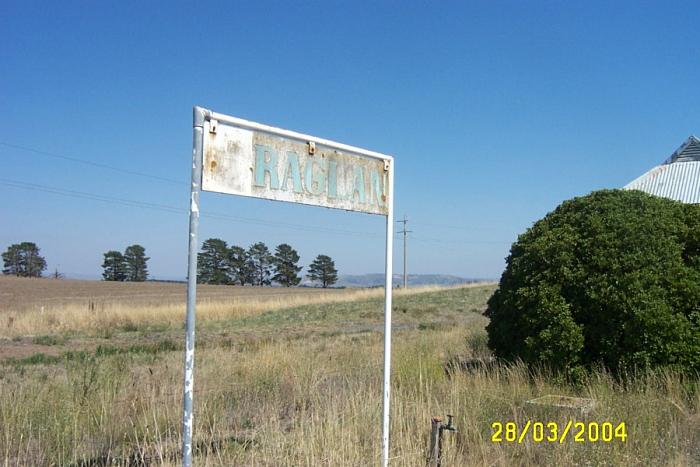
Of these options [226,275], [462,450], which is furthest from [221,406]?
[226,275]

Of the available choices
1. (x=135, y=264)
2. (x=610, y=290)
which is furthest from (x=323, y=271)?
(x=610, y=290)

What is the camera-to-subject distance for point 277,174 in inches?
144

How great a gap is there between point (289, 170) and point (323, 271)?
92.0 metres

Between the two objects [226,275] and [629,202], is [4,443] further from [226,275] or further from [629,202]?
[226,275]

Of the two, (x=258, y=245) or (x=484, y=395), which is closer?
(x=484, y=395)

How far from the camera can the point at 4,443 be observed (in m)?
5.02

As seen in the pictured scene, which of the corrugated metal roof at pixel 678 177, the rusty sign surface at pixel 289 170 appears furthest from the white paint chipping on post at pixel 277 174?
the corrugated metal roof at pixel 678 177

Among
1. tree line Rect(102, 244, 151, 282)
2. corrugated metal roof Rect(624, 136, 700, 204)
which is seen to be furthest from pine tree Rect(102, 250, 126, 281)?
corrugated metal roof Rect(624, 136, 700, 204)

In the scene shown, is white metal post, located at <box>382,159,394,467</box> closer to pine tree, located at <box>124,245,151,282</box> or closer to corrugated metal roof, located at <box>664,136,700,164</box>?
corrugated metal roof, located at <box>664,136,700,164</box>

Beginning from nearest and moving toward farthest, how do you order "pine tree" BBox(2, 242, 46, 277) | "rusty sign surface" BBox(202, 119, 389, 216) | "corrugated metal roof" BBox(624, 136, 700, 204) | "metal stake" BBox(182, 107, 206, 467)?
"metal stake" BBox(182, 107, 206, 467)
"rusty sign surface" BBox(202, 119, 389, 216)
"corrugated metal roof" BBox(624, 136, 700, 204)
"pine tree" BBox(2, 242, 46, 277)

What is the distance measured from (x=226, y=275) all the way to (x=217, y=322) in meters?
66.2

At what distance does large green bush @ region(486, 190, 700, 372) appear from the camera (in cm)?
620
